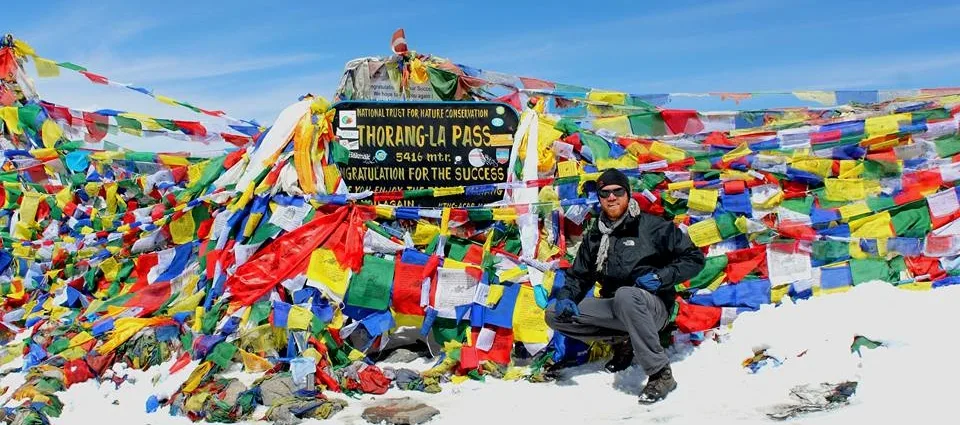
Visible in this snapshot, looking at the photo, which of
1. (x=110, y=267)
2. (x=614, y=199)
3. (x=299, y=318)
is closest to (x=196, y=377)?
(x=299, y=318)

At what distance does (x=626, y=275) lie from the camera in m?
5.97

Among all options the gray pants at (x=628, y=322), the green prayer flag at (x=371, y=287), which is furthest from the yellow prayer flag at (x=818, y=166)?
the green prayer flag at (x=371, y=287)

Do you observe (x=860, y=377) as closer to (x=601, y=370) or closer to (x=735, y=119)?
(x=601, y=370)

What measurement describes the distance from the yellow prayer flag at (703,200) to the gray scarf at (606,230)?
1.30 m

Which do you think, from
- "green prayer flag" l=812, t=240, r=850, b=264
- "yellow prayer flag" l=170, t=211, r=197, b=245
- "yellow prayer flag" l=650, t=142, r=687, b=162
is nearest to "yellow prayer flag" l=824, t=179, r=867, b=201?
"green prayer flag" l=812, t=240, r=850, b=264

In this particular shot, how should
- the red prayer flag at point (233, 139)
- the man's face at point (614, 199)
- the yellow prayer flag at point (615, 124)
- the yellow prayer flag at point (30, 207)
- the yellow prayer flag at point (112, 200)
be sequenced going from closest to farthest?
the man's face at point (614, 199) → the yellow prayer flag at point (615, 124) → the yellow prayer flag at point (112, 200) → the yellow prayer flag at point (30, 207) → the red prayer flag at point (233, 139)

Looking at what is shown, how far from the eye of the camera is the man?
18.7ft

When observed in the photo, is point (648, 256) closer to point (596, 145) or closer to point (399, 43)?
point (596, 145)

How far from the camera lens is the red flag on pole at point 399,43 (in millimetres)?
8602

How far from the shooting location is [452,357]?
22.1 feet

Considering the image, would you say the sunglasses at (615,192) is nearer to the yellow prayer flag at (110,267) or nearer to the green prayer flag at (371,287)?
the green prayer flag at (371,287)

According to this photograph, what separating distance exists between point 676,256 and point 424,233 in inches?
89.1

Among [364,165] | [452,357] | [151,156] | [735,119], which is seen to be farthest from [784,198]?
[151,156]

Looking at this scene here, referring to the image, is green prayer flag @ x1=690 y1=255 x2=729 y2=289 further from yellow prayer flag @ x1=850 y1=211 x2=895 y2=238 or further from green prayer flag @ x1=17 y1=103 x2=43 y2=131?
green prayer flag @ x1=17 y1=103 x2=43 y2=131
